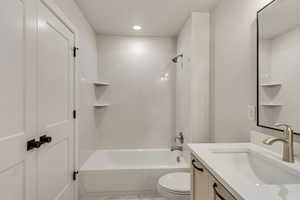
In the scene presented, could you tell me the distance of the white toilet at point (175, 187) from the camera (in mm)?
1815

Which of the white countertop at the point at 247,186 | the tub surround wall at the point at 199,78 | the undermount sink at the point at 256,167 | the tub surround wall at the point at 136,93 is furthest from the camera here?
the tub surround wall at the point at 136,93

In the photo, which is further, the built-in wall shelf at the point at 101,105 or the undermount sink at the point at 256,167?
the built-in wall shelf at the point at 101,105

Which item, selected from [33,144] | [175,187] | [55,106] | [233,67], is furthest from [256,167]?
[55,106]

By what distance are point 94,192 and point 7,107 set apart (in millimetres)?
1786

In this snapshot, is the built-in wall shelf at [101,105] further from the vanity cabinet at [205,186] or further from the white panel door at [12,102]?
the vanity cabinet at [205,186]

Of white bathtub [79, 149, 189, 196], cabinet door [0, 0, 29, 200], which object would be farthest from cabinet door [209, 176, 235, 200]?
white bathtub [79, 149, 189, 196]

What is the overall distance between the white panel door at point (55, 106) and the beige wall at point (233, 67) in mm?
1662

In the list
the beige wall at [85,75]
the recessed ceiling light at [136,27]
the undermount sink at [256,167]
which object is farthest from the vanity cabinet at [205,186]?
the recessed ceiling light at [136,27]

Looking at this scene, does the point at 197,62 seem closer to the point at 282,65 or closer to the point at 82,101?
the point at 282,65

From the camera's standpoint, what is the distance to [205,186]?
1172 mm

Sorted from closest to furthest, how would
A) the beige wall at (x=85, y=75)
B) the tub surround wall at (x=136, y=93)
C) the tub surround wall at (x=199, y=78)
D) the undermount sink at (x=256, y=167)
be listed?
the undermount sink at (x=256, y=167) < the beige wall at (x=85, y=75) < the tub surround wall at (x=199, y=78) < the tub surround wall at (x=136, y=93)

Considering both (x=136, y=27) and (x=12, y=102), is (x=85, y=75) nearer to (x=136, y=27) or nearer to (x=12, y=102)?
(x=136, y=27)

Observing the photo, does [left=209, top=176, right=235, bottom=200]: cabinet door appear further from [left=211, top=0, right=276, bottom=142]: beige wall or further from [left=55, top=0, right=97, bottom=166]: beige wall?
[left=55, top=0, right=97, bottom=166]: beige wall

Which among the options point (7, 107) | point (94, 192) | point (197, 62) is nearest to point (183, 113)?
point (197, 62)
